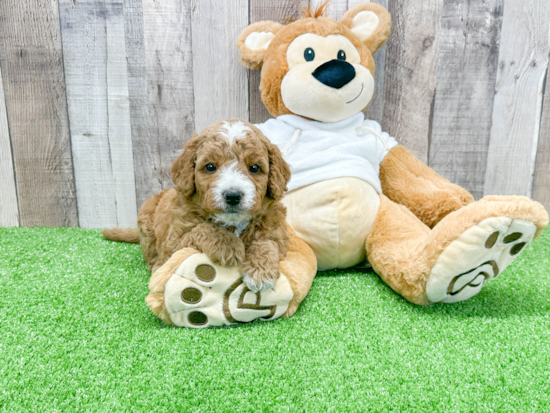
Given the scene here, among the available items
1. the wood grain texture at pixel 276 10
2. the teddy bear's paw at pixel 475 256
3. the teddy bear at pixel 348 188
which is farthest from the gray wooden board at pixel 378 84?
the teddy bear's paw at pixel 475 256

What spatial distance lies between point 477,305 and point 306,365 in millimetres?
774

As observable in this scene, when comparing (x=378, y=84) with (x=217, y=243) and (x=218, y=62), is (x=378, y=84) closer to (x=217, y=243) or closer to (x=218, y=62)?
(x=218, y=62)

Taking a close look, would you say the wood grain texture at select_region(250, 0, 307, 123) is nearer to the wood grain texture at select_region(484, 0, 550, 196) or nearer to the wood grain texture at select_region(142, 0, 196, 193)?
the wood grain texture at select_region(142, 0, 196, 193)

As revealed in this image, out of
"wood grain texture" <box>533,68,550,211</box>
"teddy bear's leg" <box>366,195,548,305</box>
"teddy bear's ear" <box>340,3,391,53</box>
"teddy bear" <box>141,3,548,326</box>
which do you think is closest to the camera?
"teddy bear's leg" <box>366,195,548,305</box>

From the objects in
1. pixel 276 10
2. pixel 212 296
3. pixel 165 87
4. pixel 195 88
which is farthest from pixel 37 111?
pixel 212 296

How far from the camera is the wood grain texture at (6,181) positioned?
2277 mm

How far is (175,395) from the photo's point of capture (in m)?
1.05

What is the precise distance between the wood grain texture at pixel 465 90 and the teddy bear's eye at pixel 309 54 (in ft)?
2.69

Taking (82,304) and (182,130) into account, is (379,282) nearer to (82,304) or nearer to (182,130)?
(82,304)

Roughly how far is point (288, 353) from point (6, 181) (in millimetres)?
2054

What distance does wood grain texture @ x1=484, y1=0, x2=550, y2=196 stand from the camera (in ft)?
7.11

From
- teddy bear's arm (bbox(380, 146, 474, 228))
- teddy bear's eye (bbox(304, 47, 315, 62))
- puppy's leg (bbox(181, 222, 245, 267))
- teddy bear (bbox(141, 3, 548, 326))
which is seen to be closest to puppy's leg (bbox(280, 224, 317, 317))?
teddy bear (bbox(141, 3, 548, 326))

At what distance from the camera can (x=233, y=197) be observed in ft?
4.27

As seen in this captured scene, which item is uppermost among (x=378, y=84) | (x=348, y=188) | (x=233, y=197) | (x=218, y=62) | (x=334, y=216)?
(x=218, y=62)
